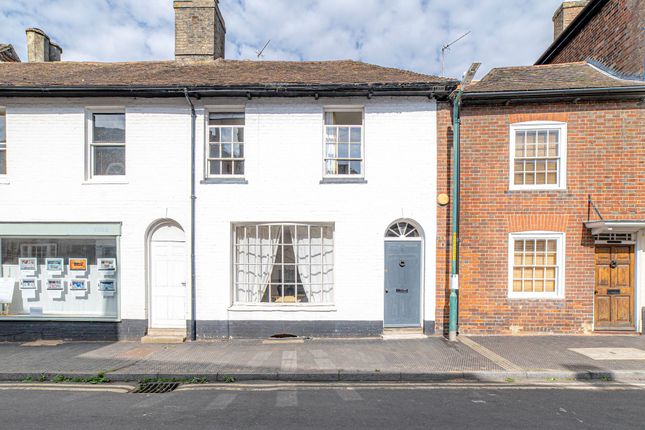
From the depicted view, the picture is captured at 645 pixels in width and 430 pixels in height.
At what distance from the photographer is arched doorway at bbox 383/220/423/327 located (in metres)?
8.34

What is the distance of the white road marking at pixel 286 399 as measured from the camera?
197 inches

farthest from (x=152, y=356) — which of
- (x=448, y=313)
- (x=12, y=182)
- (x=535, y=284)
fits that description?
(x=535, y=284)

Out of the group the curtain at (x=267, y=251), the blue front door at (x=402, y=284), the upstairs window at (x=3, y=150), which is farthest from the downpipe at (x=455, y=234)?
the upstairs window at (x=3, y=150)

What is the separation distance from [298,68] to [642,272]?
33.4ft

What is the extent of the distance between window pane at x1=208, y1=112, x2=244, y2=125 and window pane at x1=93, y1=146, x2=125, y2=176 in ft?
7.56

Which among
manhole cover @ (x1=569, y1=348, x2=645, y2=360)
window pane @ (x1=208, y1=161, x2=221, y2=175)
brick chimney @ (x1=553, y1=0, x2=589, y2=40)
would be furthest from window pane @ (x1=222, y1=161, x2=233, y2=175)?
brick chimney @ (x1=553, y1=0, x2=589, y2=40)

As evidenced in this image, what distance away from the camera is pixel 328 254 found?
8445 mm

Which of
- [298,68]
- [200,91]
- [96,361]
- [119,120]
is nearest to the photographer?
[96,361]

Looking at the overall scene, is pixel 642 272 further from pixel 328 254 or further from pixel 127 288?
pixel 127 288

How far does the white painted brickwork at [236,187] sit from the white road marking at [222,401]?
286cm

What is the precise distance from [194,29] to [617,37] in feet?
39.5

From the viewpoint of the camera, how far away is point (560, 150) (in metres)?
8.24

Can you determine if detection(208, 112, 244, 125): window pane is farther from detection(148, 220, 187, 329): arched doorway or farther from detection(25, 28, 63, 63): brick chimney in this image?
detection(25, 28, 63, 63): brick chimney

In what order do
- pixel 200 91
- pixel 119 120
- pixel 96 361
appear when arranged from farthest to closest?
pixel 119 120, pixel 200 91, pixel 96 361
